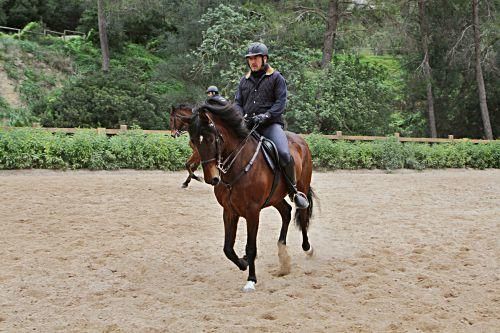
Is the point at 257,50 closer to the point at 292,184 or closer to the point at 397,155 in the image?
the point at 292,184

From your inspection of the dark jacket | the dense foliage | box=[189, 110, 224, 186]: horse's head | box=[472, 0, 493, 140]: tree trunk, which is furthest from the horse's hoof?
box=[472, 0, 493, 140]: tree trunk

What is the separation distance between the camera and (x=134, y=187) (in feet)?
42.3

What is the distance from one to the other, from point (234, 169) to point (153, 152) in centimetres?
1202

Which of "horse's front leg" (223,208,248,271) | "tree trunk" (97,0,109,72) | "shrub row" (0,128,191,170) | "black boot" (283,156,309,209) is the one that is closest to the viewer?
"horse's front leg" (223,208,248,271)

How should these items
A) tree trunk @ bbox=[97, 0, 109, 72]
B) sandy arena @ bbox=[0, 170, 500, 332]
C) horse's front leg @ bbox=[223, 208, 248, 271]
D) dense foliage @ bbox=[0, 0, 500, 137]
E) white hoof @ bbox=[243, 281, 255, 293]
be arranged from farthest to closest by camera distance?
tree trunk @ bbox=[97, 0, 109, 72], dense foliage @ bbox=[0, 0, 500, 137], horse's front leg @ bbox=[223, 208, 248, 271], white hoof @ bbox=[243, 281, 255, 293], sandy arena @ bbox=[0, 170, 500, 332]

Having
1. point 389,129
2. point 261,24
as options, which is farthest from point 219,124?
point 389,129

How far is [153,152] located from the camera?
677 inches

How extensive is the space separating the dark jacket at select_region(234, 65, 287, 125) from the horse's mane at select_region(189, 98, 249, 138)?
51 centimetres

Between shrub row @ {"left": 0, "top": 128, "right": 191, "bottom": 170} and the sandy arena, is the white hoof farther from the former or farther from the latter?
shrub row @ {"left": 0, "top": 128, "right": 191, "bottom": 170}

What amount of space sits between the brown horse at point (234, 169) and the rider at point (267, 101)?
0.27m

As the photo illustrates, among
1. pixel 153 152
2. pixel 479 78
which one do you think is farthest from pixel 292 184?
pixel 479 78

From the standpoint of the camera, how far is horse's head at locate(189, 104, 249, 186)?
5.08 metres

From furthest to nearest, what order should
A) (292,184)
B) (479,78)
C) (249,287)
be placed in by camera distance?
(479,78) < (292,184) < (249,287)

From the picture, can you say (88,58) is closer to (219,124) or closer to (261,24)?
(261,24)
